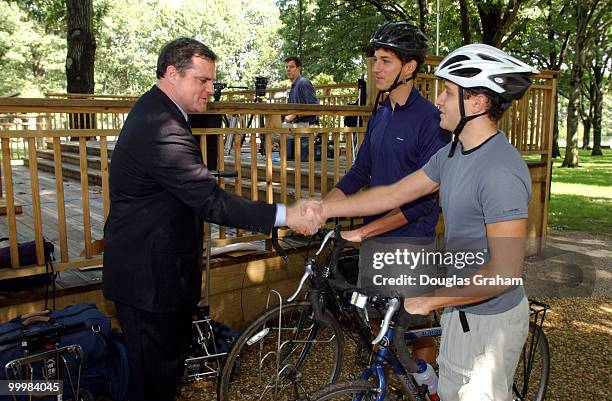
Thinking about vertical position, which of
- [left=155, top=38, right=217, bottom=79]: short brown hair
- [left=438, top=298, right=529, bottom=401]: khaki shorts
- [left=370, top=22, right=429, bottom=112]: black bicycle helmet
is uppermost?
[left=370, top=22, right=429, bottom=112]: black bicycle helmet

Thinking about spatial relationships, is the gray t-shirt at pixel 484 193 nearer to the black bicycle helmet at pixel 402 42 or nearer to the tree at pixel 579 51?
the black bicycle helmet at pixel 402 42

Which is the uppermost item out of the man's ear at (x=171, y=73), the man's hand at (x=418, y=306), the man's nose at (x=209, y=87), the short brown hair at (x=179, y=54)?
the short brown hair at (x=179, y=54)

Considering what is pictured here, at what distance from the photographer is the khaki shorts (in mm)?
2186

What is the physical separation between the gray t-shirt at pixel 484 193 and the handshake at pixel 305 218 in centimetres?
88

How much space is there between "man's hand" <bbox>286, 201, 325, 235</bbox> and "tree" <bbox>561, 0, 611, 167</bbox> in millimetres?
20145

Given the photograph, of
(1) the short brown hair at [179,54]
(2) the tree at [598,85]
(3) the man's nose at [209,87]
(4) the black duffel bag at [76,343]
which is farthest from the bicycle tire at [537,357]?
(2) the tree at [598,85]

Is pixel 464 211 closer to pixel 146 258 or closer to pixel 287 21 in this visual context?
pixel 146 258

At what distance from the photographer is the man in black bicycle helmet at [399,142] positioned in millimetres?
3295

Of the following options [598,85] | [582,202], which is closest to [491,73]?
[582,202]

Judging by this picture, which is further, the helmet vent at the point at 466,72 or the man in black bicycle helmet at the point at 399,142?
the man in black bicycle helmet at the point at 399,142

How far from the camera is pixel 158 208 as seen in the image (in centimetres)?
278

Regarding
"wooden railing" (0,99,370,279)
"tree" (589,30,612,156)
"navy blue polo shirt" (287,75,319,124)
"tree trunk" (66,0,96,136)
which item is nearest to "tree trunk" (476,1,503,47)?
"navy blue polo shirt" (287,75,319,124)

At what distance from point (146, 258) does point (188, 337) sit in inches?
27.6

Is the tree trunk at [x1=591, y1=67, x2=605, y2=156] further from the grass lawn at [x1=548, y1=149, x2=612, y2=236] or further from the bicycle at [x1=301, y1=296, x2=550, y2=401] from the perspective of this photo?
the bicycle at [x1=301, y1=296, x2=550, y2=401]
